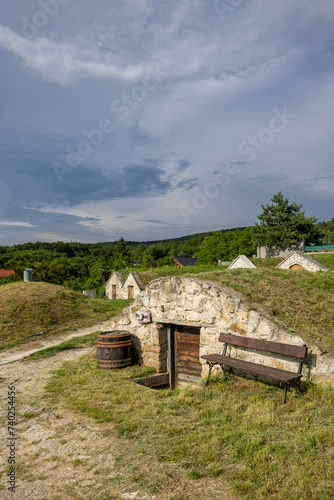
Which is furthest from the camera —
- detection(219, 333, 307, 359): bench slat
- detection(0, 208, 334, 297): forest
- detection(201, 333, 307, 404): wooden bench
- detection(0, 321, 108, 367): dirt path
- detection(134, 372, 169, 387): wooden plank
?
detection(0, 208, 334, 297): forest

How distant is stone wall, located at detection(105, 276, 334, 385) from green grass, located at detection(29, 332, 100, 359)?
326 cm

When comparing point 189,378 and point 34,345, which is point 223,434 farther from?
point 34,345

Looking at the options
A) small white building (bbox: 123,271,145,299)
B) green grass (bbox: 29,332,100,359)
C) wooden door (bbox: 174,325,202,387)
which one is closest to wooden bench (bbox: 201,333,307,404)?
wooden door (bbox: 174,325,202,387)

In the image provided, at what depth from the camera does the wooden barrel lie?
8.46 meters

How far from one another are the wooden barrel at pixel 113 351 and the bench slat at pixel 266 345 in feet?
9.27

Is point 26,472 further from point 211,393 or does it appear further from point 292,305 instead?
point 292,305

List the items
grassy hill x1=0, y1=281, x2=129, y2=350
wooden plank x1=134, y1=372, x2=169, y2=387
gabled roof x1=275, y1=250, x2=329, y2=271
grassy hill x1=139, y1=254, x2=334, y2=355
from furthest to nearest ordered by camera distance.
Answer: gabled roof x1=275, y1=250, x2=329, y2=271, grassy hill x1=0, y1=281, x2=129, y2=350, wooden plank x1=134, y1=372, x2=169, y2=387, grassy hill x1=139, y1=254, x2=334, y2=355

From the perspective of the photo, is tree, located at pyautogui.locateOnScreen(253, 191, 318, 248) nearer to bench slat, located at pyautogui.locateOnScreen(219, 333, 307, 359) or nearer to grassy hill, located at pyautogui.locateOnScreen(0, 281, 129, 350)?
grassy hill, located at pyautogui.locateOnScreen(0, 281, 129, 350)

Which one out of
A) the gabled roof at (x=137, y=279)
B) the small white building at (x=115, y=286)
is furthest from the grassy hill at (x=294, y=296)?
the small white building at (x=115, y=286)

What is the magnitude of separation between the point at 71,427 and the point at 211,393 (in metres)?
2.70

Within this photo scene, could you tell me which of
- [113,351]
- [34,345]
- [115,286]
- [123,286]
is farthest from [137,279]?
[113,351]

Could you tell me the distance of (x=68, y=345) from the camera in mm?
12477

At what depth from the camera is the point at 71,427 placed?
5.21 m

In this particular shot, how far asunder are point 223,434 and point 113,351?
4644 mm
